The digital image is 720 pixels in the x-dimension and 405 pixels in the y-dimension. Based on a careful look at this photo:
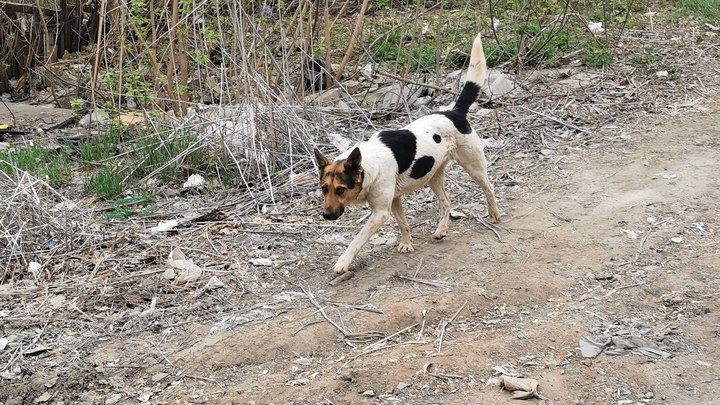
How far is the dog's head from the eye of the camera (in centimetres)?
500

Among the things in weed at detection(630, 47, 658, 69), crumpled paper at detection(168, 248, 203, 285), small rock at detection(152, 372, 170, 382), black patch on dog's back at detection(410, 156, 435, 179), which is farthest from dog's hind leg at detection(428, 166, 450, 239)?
weed at detection(630, 47, 658, 69)

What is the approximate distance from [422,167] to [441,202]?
48 centimetres

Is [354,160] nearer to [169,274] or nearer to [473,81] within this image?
[473,81]

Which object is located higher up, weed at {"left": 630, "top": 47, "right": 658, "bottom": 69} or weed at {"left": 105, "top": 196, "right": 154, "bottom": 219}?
→ weed at {"left": 630, "top": 47, "right": 658, "bottom": 69}

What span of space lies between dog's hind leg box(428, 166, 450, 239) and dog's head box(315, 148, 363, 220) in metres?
0.96

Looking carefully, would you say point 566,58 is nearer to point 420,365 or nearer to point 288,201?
point 288,201

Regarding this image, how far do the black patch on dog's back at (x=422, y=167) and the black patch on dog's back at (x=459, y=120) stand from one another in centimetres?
32

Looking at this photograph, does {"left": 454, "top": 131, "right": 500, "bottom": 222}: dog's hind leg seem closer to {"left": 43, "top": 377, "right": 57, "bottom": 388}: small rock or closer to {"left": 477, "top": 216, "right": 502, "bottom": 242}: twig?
{"left": 477, "top": 216, "right": 502, "bottom": 242}: twig

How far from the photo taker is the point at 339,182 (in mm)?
5027

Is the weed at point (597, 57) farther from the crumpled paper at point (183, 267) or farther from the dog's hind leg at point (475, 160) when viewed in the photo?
the crumpled paper at point (183, 267)

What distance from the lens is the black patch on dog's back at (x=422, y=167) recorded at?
18.1ft

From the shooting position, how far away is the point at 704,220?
5734 mm

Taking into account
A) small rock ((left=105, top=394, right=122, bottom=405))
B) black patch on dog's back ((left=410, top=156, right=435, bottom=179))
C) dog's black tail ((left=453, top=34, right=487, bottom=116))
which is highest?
dog's black tail ((left=453, top=34, right=487, bottom=116))

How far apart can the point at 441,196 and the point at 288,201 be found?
130 centimetres
